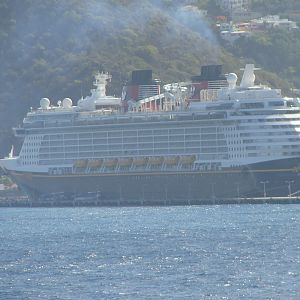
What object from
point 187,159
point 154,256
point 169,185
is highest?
point 187,159

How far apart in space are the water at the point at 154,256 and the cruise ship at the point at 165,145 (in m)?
14.0

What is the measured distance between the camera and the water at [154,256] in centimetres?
7956

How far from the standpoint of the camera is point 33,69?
196875mm

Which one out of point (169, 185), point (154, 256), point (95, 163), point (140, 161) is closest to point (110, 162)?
point (95, 163)

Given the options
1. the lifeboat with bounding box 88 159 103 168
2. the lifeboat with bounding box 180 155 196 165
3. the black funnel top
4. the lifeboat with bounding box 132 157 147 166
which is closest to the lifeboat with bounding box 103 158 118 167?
the lifeboat with bounding box 88 159 103 168

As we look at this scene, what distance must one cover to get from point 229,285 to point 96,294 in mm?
5139

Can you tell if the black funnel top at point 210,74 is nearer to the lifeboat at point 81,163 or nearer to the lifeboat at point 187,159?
the lifeboat at point 187,159

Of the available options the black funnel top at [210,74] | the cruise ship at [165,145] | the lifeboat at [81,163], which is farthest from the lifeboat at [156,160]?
the black funnel top at [210,74]

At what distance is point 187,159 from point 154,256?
5412cm

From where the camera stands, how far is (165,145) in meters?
149

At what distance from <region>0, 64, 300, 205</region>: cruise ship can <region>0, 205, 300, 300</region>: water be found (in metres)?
14.0

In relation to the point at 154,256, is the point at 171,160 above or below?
above

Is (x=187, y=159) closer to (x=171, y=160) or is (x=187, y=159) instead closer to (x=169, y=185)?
(x=171, y=160)

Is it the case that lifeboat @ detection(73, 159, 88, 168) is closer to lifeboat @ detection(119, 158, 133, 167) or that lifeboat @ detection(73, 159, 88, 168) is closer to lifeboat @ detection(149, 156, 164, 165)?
lifeboat @ detection(119, 158, 133, 167)
